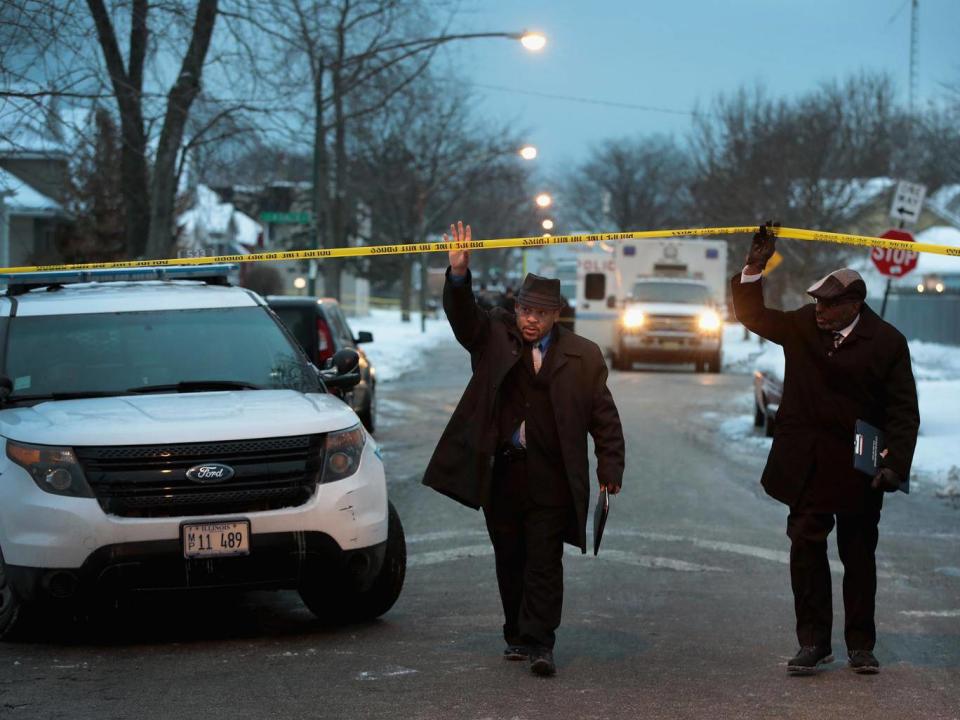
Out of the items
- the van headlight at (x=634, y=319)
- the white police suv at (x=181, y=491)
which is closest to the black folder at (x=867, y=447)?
the white police suv at (x=181, y=491)

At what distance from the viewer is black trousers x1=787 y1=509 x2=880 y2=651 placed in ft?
21.5

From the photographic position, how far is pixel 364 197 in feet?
192

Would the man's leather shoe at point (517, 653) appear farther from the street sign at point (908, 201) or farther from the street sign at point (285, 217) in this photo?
the street sign at point (285, 217)

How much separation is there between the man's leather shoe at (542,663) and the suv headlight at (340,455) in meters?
1.36

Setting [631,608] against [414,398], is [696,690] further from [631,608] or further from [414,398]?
[414,398]

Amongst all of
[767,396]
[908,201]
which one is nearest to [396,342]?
[908,201]

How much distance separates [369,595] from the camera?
749 centimetres

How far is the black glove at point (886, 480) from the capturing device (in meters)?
6.32

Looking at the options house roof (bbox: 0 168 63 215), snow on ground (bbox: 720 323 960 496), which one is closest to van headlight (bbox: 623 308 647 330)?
snow on ground (bbox: 720 323 960 496)

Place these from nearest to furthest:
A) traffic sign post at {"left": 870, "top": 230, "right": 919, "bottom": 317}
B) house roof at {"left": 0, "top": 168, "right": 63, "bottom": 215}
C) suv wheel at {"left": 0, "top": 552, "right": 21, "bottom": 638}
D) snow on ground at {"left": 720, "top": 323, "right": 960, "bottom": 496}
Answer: suv wheel at {"left": 0, "top": 552, "right": 21, "bottom": 638}
snow on ground at {"left": 720, "top": 323, "right": 960, "bottom": 496}
traffic sign post at {"left": 870, "top": 230, "right": 919, "bottom": 317}
house roof at {"left": 0, "top": 168, "right": 63, "bottom": 215}

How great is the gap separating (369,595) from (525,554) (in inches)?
44.4

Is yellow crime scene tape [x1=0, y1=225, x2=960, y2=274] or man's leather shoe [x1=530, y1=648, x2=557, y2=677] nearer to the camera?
man's leather shoe [x1=530, y1=648, x2=557, y2=677]

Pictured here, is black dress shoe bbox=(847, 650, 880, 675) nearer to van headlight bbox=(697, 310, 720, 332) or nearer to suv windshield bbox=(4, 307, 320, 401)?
suv windshield bbox=(4, 307, 320, 401)

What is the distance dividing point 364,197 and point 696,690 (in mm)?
53179
